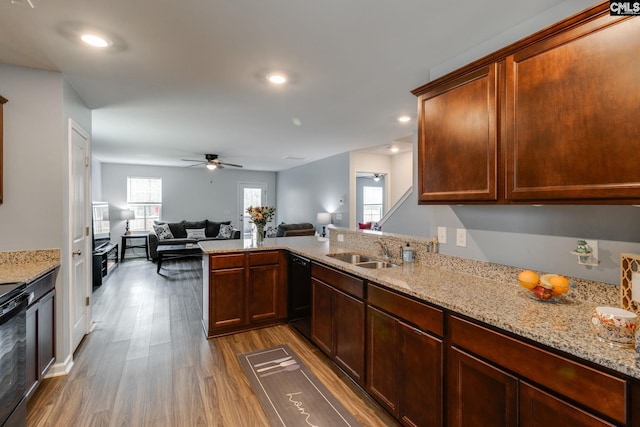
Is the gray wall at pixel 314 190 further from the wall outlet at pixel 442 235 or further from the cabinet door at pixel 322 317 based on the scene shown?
the wall outlet at pixel 442 235

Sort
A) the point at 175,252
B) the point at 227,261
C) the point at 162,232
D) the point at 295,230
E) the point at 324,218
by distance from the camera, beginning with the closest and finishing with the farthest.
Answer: the point at 227,261, the point at 175,252, the point at 295,230, the point at 324,218, the point at 162,232

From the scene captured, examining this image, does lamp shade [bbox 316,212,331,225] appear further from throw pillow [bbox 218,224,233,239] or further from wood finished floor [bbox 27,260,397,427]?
wood finished floor [bbox 27,260,397,427]

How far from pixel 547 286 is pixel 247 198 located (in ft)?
30.3

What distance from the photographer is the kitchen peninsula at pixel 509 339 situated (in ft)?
3.32

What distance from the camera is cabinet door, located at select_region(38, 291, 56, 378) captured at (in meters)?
2.20

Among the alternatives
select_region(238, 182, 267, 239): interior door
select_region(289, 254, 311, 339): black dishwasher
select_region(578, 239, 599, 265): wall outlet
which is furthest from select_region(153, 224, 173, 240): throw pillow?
select_region(578, 239, 599, 265): wall outlet

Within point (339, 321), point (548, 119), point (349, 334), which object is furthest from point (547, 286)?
point (339, 321)

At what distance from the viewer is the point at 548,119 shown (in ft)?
4.65

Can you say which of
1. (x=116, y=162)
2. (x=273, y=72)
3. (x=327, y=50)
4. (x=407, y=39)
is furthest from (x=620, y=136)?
(x=116, y=162)

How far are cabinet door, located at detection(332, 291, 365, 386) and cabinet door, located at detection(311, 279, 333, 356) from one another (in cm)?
9

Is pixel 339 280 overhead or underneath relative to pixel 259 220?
underneath

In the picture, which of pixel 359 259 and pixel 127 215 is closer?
pixel 359 259

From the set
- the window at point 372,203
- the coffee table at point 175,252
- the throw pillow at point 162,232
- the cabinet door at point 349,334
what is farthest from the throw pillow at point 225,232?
the cabinet door at point 349,334

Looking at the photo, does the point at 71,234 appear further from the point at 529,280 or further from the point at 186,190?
the point at 186,190
